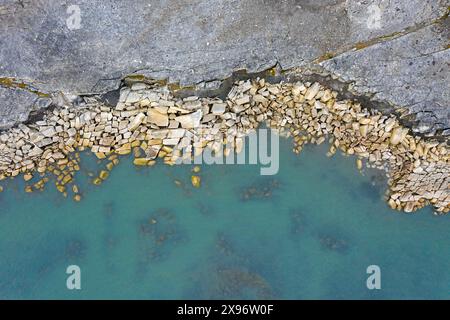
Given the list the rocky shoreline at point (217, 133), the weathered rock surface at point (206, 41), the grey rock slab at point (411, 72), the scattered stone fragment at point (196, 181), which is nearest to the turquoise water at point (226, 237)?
the scattered stone fragment at point (196, 181)

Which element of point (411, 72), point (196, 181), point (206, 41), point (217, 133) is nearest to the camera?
point (206, 41)

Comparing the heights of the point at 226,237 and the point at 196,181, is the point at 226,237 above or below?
below

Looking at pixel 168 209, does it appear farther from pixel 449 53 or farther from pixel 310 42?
pixel 449 53

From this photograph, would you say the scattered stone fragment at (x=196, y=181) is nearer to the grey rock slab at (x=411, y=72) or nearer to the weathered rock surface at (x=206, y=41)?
the weathered rock surface at (x=206, y=41)

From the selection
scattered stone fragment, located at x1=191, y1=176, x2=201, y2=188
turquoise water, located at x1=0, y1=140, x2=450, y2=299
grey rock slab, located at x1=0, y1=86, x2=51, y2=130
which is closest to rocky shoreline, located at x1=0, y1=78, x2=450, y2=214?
grey rock slab, located at x1=0, y1=86, x2=51, y2=130

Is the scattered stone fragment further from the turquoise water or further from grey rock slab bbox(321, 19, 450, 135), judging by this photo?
grey rock slab bbox(321, 19, 450, 135)

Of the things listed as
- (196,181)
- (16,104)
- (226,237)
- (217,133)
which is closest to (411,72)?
(217,133)

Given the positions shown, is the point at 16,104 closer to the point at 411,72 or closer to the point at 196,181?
the point at 196,181
